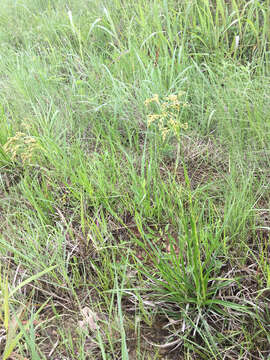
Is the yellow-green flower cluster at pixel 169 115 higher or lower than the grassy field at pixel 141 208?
higher

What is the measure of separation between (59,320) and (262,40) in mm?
1936

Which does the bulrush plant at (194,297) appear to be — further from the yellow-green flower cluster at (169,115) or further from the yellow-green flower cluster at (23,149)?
the yellow-green flower cluster at (23,149)

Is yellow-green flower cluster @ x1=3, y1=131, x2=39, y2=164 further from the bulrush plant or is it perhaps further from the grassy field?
the bulrush plant

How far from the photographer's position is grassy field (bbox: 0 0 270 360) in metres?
1.09

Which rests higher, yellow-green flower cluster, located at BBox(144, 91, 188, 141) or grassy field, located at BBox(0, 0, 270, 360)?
yellow-green flower cluster, located at BBox(144, 91, 188, 141)

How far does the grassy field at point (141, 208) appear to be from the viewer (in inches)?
43.1

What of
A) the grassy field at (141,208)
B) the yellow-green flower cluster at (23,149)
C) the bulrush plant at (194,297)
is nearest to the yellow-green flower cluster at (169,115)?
the grassy field at (141,208)

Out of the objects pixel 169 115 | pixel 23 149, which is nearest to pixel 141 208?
pixel 169 115

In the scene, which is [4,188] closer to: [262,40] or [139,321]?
[139,321]

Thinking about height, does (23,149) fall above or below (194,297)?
above

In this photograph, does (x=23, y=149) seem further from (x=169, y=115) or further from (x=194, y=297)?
(x=194, y=297)

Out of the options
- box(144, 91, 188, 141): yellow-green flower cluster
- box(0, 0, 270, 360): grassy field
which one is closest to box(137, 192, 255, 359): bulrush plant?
box(0, 0, 270, 360): grassy field

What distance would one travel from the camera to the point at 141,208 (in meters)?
1.42

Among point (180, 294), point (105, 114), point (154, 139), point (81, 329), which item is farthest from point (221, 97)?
point (81, 329)
